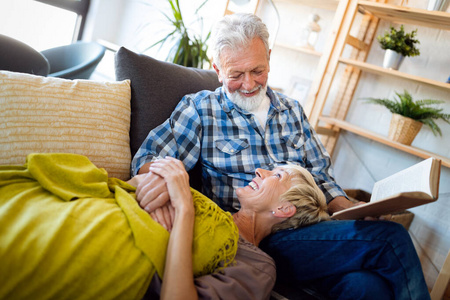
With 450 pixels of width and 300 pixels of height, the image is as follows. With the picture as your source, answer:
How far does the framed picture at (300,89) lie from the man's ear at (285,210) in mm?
1786

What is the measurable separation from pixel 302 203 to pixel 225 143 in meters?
0.47

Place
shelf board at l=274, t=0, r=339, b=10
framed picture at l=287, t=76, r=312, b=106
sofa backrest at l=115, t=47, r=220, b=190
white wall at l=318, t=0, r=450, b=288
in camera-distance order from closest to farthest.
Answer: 1. sofa backrest at l=115, t=47, r=220, b=190
2. white wall at l=318, t=0, r=450, b=288
3. shelf board at l=274, t=0, r=339, b=10
4. framed picture at l=287, t=76, r=312, b=106

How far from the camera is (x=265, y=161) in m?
1.61

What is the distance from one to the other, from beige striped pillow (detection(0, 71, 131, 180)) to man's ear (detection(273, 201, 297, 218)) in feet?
1.91

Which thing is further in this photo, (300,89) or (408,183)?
(300,89)

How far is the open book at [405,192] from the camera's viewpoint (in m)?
0.89

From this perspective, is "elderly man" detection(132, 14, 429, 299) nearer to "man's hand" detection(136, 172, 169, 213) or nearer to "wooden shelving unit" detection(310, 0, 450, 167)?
"man's hand" detection(136, 172, 169, 213)

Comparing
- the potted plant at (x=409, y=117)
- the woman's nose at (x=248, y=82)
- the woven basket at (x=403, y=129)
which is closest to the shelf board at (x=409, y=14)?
the potted plant at (x=409, y=117)

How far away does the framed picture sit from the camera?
291 cm

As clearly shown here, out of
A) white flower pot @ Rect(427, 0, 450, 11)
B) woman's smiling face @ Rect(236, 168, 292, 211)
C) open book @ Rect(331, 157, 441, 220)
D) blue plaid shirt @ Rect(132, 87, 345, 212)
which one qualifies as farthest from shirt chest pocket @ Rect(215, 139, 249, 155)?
white flower pot @ Rect(427, 0, 450, 11)

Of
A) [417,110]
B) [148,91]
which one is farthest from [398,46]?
[148,91]

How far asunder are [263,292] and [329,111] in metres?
2.27

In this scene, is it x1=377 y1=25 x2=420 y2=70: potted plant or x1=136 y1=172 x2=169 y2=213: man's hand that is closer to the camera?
x1=136 y1=172 x2=169 y2=213: man's hand

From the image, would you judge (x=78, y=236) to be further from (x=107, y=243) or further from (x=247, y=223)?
(x=247, y=223)
